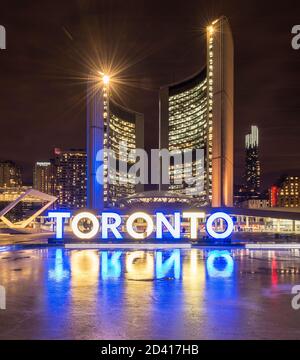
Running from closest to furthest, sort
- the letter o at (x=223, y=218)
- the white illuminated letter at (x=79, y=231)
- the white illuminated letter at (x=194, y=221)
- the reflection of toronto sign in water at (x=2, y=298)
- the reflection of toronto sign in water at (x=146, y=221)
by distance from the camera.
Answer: the reflection of toronto sign in water at (x=2, y=298) → the white illuminated letter at (x=79, y=231) → the letter o at (x=223, y=218) → the reflection of toronto sign in water at (x=146, y=221) → the white illuminated letter at (x=194, y=221)

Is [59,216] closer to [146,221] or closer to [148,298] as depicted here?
[146,221]

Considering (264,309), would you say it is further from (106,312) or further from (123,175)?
(123,175)

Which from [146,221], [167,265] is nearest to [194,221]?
[146,221]

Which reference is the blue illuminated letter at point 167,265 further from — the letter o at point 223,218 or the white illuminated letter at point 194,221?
the white illuminated letter at point 194,221

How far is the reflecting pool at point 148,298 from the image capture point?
11891 millimetres

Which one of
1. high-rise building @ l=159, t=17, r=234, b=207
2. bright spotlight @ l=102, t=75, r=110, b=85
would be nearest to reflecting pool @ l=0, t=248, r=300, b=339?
high-rise building @ l=159, t=17, r=234, b=207

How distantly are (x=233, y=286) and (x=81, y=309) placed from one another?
768 cm

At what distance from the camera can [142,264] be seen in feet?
86.2

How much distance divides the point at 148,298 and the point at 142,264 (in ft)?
33.0

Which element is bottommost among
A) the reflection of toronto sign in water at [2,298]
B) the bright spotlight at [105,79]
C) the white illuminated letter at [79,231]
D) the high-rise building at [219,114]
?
the reflection of toronto sign in water at [2,298]

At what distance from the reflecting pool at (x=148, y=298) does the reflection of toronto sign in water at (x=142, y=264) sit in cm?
6

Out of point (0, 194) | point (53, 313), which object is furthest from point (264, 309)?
point (0, 194)

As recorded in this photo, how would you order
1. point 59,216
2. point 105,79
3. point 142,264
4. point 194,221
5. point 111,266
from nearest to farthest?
point 111,266 → point 142,264 → point 59,216 → point 194,221 → point 105,79

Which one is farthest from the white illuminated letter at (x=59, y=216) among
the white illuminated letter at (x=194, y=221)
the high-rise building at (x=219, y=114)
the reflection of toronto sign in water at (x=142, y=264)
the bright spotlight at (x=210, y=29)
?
the bright spotlight at (x=210, y=29)
